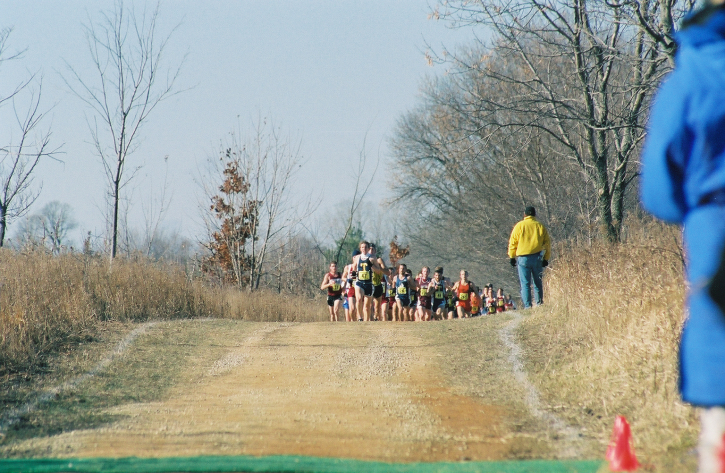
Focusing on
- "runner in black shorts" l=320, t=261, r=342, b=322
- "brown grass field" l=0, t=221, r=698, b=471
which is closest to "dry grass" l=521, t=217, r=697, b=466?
"brown grass field" l=0, t=221, r=698, b=471

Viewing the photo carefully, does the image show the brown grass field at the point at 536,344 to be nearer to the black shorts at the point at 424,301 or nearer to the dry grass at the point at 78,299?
the dry grass at the point at 78,299

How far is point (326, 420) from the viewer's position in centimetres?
614

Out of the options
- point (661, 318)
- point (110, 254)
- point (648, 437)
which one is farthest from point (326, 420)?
point (110, 254)

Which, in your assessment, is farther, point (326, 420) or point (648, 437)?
point (326, 420)

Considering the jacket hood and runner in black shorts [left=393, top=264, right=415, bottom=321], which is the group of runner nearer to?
runner in black shorts [left=393, top=264, right=415, bottom=321]

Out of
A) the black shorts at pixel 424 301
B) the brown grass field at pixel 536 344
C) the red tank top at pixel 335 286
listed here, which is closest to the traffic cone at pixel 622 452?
the brown grass field at pixel 536 344

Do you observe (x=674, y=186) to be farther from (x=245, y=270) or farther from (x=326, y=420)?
(x=245, y=270)

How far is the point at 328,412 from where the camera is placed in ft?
21.3

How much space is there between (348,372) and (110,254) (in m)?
8.47

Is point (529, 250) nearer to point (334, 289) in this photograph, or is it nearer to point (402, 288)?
point (402, 288)

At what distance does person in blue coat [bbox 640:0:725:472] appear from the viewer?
216cm

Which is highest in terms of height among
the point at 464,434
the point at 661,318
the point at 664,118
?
the point at 664,118

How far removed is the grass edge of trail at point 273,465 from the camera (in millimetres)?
4531

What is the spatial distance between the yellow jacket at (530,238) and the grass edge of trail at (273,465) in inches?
368
